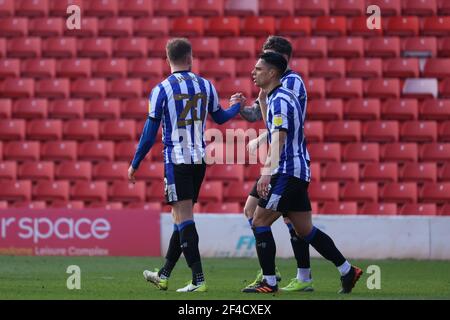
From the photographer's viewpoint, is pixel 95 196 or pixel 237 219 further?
pixel 95 196

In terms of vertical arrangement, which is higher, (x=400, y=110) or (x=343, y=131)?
(x=400, y=110)

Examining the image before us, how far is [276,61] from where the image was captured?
812 centimetres

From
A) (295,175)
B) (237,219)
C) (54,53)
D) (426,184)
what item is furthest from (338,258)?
(54,53)

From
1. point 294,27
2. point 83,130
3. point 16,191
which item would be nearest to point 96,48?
point 83,130

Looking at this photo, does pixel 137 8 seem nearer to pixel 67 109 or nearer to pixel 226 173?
pixel 67 109

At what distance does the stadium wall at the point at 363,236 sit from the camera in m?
14.0

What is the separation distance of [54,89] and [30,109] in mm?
528

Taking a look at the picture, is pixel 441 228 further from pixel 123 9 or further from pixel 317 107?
pixel 123 9

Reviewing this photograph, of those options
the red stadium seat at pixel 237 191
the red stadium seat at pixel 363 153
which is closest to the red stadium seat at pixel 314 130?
the red stadium seat at pixel 363 153

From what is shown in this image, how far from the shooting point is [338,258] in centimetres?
835

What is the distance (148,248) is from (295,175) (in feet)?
20.6

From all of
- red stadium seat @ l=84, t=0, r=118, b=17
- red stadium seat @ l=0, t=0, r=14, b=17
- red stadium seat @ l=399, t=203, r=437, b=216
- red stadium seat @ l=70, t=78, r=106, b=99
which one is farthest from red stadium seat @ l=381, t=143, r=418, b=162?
red stadium seat @ l=0, t=0, r=14, b=17

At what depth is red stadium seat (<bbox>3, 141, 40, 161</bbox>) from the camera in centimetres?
1627

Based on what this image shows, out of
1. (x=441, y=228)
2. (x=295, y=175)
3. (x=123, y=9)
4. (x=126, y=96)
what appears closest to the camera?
(x=295, y=175)
